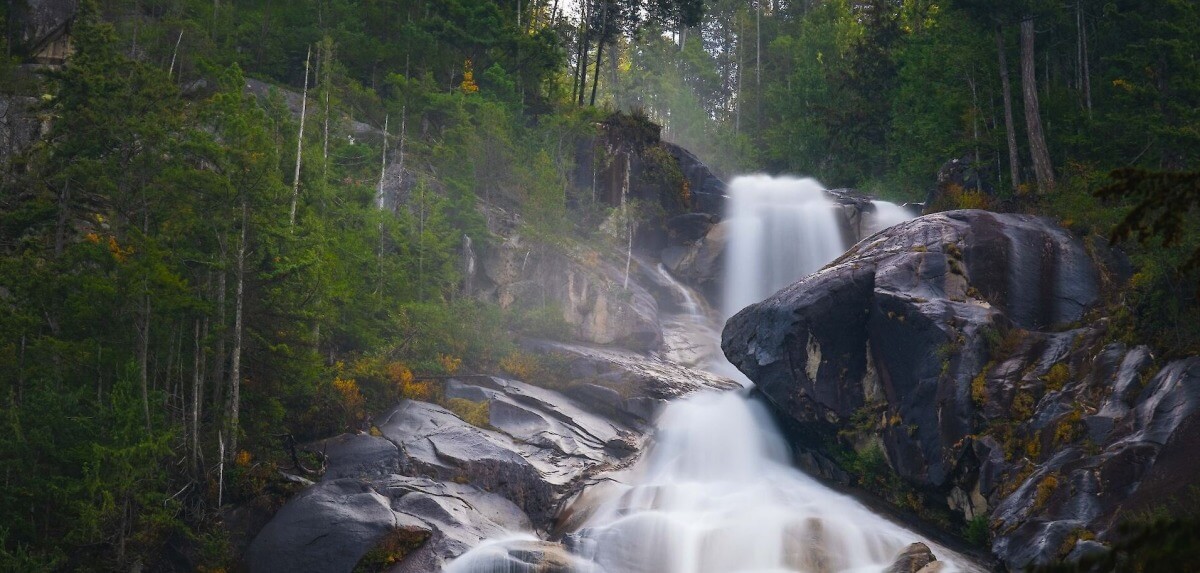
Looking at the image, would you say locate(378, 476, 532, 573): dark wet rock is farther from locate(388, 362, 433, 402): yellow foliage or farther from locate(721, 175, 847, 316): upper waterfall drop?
locate(721, 175, 847, 316): upper waterfall drop

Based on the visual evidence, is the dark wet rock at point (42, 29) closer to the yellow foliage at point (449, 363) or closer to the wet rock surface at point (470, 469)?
the yellow foliage at point (449, 363)

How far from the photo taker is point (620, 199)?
42.7 m

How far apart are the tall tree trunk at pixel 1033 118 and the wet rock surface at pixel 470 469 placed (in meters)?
12.3

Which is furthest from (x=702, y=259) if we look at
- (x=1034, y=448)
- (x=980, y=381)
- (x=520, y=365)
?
(x=1034, y=448)

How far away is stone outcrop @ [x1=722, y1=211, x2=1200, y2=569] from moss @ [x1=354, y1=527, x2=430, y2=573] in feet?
36.4

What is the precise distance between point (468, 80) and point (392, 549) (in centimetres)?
2741

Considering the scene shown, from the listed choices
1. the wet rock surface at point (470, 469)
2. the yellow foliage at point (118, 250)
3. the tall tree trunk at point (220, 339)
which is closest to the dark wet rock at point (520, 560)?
the wet rock surface at point (470, 469)

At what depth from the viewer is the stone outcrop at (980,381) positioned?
18438 mm

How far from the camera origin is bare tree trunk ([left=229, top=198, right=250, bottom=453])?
74.4ft

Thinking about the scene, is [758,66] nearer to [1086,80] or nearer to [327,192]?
[1086,80]

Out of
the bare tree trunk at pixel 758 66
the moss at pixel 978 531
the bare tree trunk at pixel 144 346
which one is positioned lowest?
the moss at pixel 978 531

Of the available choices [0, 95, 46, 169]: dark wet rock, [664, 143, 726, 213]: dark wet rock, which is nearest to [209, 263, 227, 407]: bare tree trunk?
[0, 95, 46, 169]: dark wet rock

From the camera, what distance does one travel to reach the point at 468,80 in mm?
43312

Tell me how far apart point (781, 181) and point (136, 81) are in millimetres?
30278
